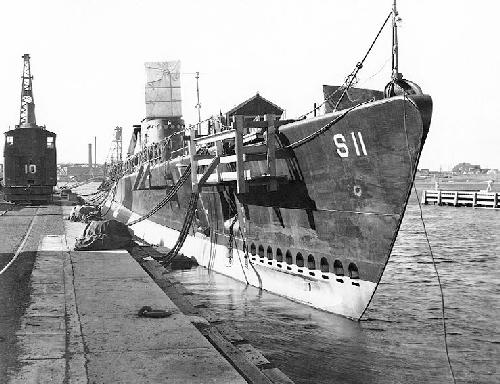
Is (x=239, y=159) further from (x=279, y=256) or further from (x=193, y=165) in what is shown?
(x=193, y=165)

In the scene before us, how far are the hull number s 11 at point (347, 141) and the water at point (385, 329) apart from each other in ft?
11.4

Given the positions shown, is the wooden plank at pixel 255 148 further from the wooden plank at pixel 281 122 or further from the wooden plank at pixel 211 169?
the wooden plank at pixel 211 169

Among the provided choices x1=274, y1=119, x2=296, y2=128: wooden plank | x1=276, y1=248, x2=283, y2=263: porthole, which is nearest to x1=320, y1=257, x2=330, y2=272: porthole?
x1=276, y1=248, x2=283, y2=263: porthole

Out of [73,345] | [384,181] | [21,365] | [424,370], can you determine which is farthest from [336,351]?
[21,365]

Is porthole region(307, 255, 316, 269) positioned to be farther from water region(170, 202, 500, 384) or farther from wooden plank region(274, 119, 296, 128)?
wooden plank region(274, 119, 296, 128)

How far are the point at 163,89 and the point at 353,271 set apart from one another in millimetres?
23296

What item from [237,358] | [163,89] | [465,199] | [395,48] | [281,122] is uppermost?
[163,89]

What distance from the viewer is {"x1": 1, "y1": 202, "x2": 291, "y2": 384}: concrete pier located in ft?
19.0

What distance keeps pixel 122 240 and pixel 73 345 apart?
10040mm

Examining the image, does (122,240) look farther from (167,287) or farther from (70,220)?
(70,220)

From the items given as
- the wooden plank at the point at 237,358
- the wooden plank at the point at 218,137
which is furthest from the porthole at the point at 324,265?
the wooden plank at the point at 218,137

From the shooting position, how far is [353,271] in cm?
1023

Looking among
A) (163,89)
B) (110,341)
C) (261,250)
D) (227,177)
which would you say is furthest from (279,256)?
(163,89)

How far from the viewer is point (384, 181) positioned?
9375 millimetres
